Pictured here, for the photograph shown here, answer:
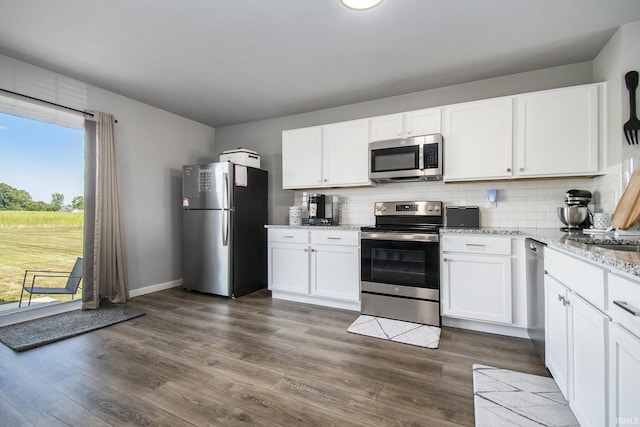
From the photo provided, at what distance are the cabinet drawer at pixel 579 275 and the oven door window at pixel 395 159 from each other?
4.93ft

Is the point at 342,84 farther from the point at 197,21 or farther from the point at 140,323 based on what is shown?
the point at 140,323

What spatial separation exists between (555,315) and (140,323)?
329 centimetres

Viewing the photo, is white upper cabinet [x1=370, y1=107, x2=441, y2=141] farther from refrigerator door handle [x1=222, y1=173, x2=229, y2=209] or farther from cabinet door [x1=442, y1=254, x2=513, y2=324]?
refrigerator door handle [x1=222, y1=173, x2=229, y2=209]

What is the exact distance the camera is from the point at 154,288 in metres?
3.88

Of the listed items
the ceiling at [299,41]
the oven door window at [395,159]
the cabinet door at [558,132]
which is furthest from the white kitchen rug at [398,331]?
the ceiling at [299,41]

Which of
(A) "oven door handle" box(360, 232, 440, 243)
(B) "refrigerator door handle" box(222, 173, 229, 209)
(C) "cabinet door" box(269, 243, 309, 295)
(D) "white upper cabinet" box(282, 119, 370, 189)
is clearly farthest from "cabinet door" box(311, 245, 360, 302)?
(B) "refrigerator door handle" box(222, 173, 229, 209)

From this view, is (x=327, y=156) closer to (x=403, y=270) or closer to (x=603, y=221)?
(x=403, y=270)

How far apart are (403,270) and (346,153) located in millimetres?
1466

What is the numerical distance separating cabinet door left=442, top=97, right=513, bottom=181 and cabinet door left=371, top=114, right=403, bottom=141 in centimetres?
45

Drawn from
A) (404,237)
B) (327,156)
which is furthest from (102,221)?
(404,237)

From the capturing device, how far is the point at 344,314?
302 centimetres

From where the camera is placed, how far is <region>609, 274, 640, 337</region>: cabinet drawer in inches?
34.9

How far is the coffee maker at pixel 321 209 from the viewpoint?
359 centimetres

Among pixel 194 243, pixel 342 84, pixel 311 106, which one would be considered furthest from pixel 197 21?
pixel 194 243
